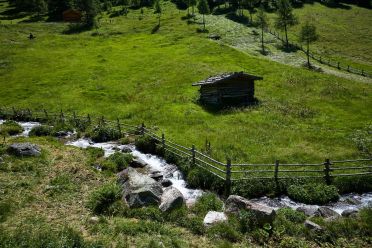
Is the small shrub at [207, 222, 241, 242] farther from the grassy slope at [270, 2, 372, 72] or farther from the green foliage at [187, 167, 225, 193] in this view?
the grassy slope at [270, 2, 372, 72]

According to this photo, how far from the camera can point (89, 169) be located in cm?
2627

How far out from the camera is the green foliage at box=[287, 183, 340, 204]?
22.1 m

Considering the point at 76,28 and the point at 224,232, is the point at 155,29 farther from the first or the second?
the point at 224,232

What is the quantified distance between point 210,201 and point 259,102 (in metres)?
26.5

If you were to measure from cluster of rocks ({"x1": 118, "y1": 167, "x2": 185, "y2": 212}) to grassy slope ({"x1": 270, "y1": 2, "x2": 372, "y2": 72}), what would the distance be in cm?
6136

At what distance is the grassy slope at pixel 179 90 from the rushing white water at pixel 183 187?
4083 mm

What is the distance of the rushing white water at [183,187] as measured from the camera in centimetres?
2173

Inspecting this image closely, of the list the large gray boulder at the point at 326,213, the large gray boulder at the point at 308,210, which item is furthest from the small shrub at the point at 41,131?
the large gray boulder at the point at 326,213

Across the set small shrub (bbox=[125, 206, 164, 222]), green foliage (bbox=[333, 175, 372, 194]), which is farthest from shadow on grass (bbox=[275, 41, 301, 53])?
small shrub (bbox=[125, 206, 164, 222])

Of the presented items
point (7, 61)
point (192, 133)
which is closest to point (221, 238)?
point (192, 133)

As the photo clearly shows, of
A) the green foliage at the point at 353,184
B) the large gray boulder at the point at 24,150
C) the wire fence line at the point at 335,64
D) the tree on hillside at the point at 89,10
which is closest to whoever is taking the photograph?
the green foliage at the point at 353,184

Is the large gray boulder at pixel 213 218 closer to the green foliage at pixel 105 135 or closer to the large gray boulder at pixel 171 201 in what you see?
the large gray boulder at pixel 171 201

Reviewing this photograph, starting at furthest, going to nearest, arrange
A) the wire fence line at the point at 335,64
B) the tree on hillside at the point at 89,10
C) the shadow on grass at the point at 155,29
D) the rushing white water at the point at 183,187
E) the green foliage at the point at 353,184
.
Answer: the tree on hillside at the point at 89,10 < the shadow on grass at the point at 155,29 < the wire fence line at the point at 335,64 < the green foliage at the point at 353,184 < the rushing white water at the point at 183,187

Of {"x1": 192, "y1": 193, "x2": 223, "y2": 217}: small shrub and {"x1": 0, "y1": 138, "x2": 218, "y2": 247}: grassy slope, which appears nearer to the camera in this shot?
{"x1": 0, "y1": 138, "x2": 218, "y2": 247}: grassy slope
